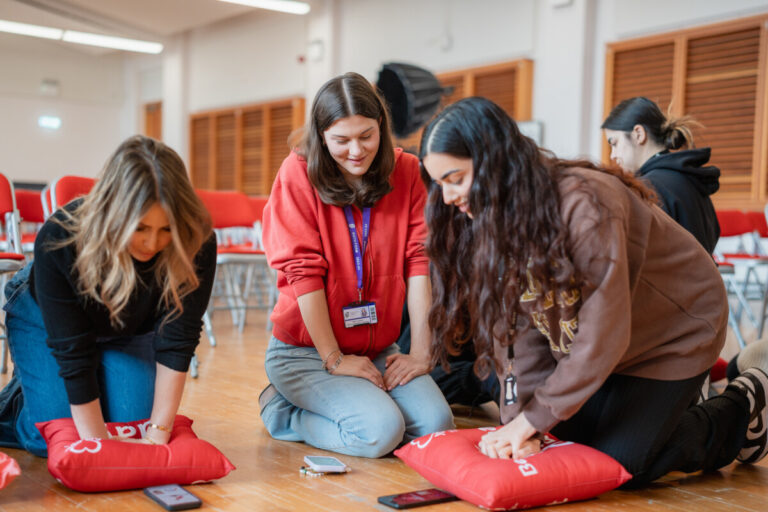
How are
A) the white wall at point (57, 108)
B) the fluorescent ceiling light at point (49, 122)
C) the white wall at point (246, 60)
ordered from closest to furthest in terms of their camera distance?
the white wall at point (246, 60) → the white wall at point (57, 108) → the fluorescent ceiling light at point (49, 122)

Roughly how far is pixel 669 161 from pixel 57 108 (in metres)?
11.0

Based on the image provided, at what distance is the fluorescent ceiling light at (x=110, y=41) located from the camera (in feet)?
32.2

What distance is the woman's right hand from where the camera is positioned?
198 centimetres

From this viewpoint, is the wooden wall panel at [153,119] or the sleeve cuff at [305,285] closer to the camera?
the sleeve cuff at [305,285]

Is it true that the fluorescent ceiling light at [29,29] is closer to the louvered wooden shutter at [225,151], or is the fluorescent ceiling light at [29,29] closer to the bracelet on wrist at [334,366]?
the louvered wooden shutter at [225,151]

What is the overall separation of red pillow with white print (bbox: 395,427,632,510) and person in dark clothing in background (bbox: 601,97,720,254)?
100 centimetres

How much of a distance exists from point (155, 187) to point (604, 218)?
2.73 feet

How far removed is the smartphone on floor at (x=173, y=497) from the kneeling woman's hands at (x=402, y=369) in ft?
2.16

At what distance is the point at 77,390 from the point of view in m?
1.55

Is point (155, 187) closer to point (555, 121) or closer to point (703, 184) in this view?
point (703, 184)

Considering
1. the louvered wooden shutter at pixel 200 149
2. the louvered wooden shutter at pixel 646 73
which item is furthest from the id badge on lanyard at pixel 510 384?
the louvered wooden shutter at pixel 200 149

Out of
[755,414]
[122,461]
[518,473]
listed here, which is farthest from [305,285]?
[755,414]

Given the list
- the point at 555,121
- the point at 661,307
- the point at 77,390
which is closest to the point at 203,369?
the point at 77,390

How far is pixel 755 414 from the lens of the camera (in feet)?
5.96
